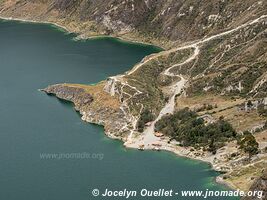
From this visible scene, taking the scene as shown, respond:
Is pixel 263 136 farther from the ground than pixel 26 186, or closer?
farther from the ground

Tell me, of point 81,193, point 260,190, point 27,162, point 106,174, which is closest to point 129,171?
point 106,174

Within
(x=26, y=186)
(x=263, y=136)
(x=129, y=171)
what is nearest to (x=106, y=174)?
(x=129, y=171)

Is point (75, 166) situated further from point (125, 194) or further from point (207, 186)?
point (207, 186)

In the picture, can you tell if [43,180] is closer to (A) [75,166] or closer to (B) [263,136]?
(A) [75,166]

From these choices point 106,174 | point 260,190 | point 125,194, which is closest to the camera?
point 260,190

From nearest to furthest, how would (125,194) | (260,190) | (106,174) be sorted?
(260,190) < (125,194) < (106,174)

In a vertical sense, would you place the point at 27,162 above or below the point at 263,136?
below

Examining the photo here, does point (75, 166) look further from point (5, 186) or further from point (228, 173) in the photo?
point (228, 173)

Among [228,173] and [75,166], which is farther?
[75,166]

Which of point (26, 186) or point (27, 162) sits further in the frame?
point (27, 162)
